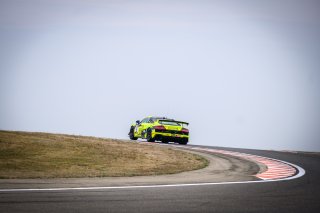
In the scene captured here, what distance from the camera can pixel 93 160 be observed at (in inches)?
538

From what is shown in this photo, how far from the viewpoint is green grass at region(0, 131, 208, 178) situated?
11297mm

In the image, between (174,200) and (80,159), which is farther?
(80,159)

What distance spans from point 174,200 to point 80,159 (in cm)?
731

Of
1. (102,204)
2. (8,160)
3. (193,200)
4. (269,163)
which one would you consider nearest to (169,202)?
(193,200)

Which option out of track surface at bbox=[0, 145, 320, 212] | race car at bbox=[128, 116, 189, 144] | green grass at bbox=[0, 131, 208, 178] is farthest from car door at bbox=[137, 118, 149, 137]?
track surface at bbox=[0, 145, 320, 212]

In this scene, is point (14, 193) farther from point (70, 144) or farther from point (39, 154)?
point (70, 144)

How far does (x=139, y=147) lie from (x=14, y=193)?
431 inches

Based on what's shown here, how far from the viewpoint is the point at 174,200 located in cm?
680

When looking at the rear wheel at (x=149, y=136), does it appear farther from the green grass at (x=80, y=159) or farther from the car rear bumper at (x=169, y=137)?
the green grass at (x=80, y=159)

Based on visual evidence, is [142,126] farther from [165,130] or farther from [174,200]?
[174,200]

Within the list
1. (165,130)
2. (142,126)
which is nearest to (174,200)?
(165,130)

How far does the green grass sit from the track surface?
327 centimetres

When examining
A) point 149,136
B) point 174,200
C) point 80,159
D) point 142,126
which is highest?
point 142,126

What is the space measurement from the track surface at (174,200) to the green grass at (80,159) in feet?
10.7
